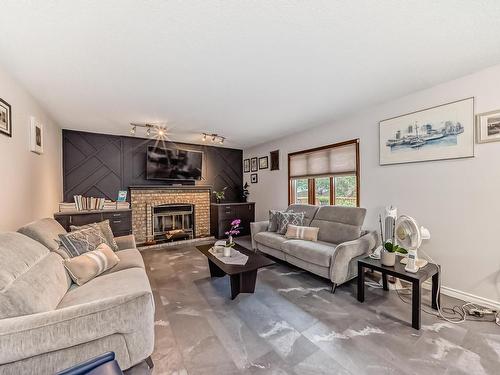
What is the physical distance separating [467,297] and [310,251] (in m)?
1.63

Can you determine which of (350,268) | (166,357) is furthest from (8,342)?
(350,268)

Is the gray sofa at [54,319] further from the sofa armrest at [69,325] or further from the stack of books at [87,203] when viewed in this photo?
the stack of books at [87,203]

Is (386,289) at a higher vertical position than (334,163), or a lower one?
lower

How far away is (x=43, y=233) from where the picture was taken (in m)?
1.96

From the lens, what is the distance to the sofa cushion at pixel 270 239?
3.34 m

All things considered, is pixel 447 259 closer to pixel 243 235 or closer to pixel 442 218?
pixel 442 218

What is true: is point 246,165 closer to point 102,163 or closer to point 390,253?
point 102,163

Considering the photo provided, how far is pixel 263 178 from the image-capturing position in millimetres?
5453

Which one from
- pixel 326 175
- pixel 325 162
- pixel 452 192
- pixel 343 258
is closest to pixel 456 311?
pixel 343 258

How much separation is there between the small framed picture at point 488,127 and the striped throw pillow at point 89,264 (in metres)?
3.86

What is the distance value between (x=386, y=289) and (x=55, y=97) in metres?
4.53

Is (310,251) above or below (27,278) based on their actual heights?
below

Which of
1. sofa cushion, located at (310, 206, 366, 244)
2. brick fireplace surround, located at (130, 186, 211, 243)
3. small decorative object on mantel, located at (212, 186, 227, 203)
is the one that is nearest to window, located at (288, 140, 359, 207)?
sofa cushion, located at (310, 206, 366, 244)

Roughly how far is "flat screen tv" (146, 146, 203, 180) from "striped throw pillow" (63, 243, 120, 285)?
9.24ft
